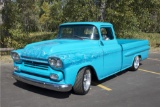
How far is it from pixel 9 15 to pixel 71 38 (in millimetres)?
7696

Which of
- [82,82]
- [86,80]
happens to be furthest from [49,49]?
[86,80]

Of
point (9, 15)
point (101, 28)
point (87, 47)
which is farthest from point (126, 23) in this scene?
point (87, 47)

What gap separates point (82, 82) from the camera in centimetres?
570

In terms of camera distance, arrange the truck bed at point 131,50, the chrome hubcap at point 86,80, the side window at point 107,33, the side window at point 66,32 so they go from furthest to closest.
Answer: the truck bed at point 131,50, the side window at point 107,33, the side window at point 66,32, the chrome hubcap at point 86,80

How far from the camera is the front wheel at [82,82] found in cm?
564

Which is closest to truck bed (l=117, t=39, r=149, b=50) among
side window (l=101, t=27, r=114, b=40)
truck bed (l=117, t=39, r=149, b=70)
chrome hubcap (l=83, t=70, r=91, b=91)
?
truck bed (l=117, t=39, r=149, b=70)

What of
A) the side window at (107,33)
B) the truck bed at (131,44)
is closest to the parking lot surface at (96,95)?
the truck bed at (131,44)

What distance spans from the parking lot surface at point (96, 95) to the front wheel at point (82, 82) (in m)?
0.13

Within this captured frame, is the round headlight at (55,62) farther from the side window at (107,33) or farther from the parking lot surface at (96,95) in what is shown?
the side window at (107,33)

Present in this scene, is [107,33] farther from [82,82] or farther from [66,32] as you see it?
[82,82]

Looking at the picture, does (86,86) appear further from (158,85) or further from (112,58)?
(158,85)

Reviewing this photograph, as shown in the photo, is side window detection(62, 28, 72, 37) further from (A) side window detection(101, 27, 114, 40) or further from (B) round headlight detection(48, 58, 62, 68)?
(B) round headlight detection(48, 58, 62, 68)

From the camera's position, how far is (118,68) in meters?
7.46

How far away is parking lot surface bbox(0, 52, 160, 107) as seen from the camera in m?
5.29
